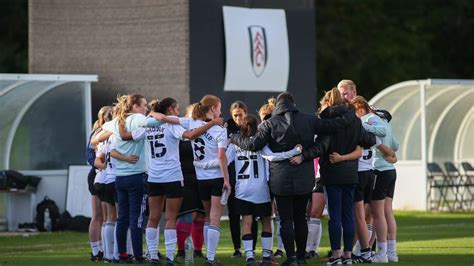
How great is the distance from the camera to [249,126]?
51.1 feet

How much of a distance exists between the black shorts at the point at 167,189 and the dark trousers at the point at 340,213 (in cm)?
177

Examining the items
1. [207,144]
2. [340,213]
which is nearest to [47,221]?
[207,144]

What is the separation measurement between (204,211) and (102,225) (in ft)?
4.46

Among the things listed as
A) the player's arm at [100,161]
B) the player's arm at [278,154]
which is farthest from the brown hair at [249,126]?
the player's arm at [100,161]

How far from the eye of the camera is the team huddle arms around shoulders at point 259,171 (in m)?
15.2

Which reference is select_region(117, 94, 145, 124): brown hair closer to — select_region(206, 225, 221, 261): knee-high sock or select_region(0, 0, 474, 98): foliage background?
select_region(206, 225, 221, 261): knee-high sock

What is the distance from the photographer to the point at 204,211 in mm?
17078

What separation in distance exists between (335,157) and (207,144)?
1.55 m

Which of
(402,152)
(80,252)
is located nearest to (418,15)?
(402,152)

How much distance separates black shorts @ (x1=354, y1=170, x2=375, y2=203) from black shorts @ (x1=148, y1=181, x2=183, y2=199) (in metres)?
2.15

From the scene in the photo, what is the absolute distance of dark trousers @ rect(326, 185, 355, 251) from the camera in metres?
15.3

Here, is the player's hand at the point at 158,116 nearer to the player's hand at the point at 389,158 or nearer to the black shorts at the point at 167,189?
the black shorts at the point at 167,189

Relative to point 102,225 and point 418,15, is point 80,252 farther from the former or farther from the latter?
point 418,15

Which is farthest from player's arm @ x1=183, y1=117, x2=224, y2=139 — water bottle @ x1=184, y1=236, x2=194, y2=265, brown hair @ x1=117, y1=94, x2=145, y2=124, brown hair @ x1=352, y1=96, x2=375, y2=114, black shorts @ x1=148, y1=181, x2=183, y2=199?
brown hair @ x1=352, y1=96, x2=375, y2=114
